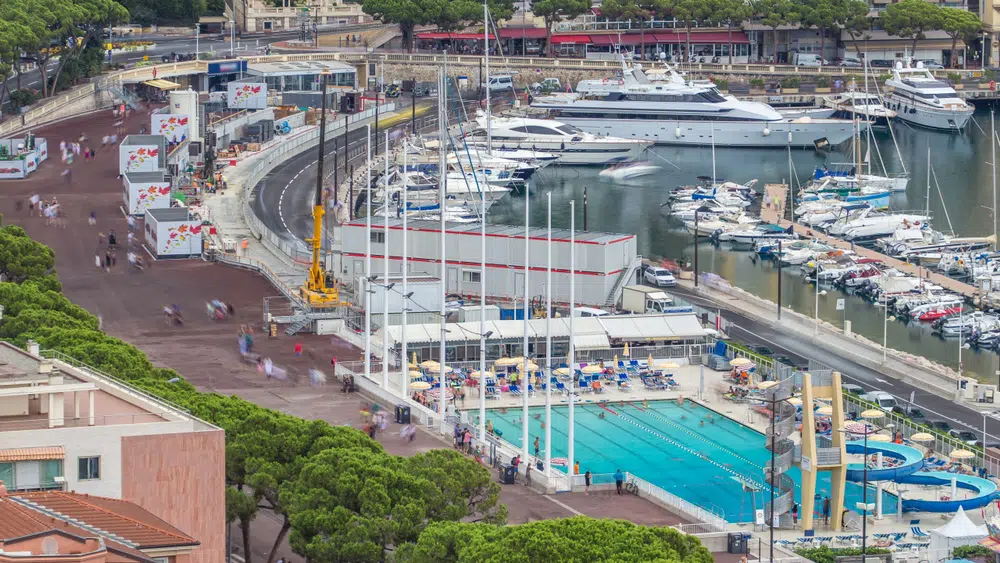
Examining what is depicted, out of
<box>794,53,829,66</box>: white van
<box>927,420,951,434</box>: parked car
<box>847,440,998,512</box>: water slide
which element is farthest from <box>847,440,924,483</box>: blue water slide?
<box>794,53,829,66</box>: white van

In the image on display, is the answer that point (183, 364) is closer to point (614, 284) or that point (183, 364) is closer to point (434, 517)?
point (614, 284)

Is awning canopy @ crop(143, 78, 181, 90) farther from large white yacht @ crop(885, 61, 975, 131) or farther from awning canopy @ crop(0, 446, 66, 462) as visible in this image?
awning canopy @ crop(0, 446, 66, 462)

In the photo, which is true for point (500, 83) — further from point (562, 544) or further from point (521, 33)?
point (562, 544)

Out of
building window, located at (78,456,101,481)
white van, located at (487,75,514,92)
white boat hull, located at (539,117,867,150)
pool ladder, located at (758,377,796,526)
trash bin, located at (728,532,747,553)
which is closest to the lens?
building window, located at (78,456,101,481)

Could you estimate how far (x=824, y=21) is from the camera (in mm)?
189500

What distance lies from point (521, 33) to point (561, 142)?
153 feet

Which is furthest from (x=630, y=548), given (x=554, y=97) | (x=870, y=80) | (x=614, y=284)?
(x=870, y=80)

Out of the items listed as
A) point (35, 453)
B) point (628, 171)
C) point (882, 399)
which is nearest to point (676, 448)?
point (882, 399)

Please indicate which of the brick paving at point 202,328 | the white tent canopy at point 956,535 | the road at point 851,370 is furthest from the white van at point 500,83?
the white tent canopy at point 956,535

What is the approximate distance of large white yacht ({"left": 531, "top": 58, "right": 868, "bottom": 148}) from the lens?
162m

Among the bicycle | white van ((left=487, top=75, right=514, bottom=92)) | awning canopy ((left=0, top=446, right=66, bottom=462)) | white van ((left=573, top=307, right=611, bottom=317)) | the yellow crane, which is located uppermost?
awning canopy ((left=0, top=446, right=66, bottom=462))

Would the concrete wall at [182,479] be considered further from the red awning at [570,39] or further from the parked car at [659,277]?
the red awning at [570,39]

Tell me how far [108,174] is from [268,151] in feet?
56.3

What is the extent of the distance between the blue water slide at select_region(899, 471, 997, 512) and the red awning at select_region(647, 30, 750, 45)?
130825 millimetres
